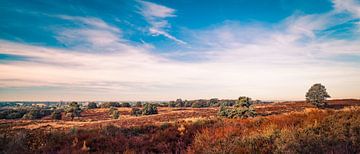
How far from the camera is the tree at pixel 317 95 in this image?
4716 centimetres

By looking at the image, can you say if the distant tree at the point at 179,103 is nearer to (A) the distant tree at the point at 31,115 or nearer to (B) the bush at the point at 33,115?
(B) the bush at the point at 33,115

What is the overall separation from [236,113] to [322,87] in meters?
23.1

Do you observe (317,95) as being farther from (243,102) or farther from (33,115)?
(33,115)

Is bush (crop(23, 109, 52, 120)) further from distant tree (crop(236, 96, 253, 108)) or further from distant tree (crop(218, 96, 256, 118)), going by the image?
distant tree (crop(236, 96, 253, 108))

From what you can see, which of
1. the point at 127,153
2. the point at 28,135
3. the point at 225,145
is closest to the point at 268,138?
the point at 225,145

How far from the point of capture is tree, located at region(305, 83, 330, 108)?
47.2 meters

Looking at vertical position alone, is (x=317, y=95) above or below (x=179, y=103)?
above

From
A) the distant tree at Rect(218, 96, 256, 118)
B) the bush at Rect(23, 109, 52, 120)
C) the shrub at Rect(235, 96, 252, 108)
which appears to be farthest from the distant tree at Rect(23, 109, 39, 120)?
the shrub at Rect(235, 96, 252, 108)

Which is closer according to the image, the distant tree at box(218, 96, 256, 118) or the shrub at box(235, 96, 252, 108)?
the distant tree at box(218, 96, 256, 118)

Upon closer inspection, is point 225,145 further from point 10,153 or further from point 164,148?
point 10,153

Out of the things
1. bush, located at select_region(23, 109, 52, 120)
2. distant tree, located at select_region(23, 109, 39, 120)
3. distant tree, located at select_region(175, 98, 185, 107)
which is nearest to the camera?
distant tree, located at select_region(23, 109, 39, 120)

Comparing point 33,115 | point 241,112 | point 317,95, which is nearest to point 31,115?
point 33,115

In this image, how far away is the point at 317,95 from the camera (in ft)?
157

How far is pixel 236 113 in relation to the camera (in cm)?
3622
